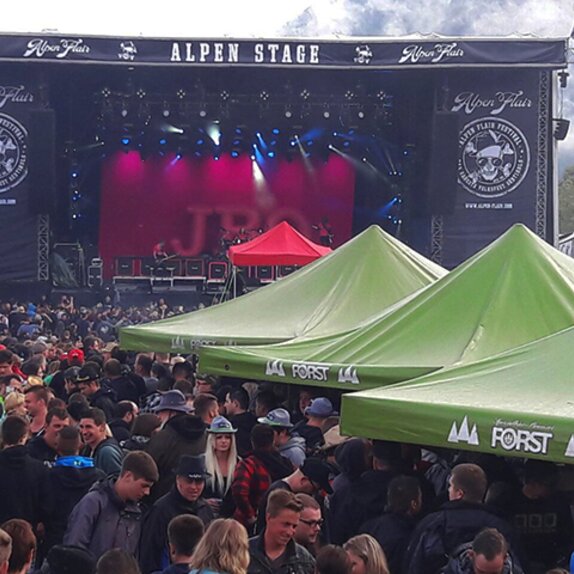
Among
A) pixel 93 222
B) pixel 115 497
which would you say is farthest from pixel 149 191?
pixel 115 497

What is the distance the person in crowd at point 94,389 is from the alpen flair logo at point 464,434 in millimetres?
3900

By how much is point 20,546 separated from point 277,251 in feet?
41.2

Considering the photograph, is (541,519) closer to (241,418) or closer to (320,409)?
(320,409)

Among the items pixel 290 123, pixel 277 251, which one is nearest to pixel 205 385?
pixel 277 251

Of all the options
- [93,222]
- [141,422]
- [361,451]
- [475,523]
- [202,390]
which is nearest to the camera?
[475,523]

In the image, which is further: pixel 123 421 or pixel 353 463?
pixel 123 421

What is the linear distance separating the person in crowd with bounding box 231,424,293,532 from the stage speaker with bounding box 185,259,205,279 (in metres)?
22.6

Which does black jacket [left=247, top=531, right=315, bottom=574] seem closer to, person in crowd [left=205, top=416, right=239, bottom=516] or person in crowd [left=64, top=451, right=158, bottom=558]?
person in crowd [left=64, top=451, right=158, bottom=558]

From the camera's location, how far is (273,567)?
4770 mm

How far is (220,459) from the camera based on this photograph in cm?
650

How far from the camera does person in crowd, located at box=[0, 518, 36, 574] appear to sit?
4.36 meters

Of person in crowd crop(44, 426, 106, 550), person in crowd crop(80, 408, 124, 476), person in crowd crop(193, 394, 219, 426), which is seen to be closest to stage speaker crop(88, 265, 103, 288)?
person in crowd crop(193, 394, 219, 426)

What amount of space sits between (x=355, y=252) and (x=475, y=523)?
20.4ft

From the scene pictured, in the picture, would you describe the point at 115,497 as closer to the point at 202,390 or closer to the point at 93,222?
the point at 202,390
